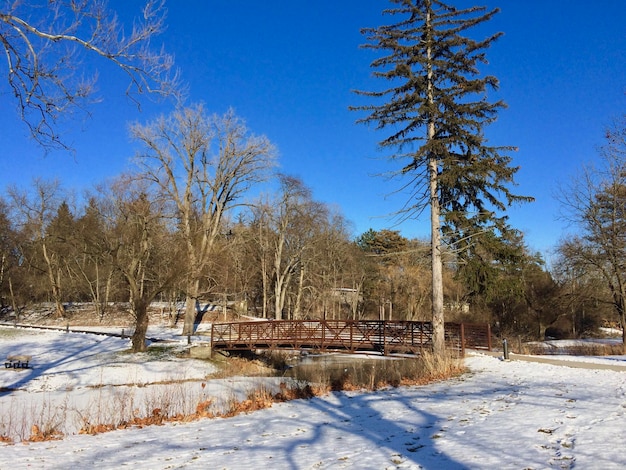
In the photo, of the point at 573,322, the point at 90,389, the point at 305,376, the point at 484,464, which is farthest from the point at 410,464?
the point at 573,322

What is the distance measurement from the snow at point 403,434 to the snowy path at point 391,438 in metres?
0.01

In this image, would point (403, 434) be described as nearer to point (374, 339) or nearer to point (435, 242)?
point (435, 242)

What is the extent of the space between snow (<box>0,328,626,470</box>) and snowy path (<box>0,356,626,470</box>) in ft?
A: 0.05

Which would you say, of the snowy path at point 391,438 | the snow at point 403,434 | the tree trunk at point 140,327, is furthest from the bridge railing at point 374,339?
the snowy path at point 391,438

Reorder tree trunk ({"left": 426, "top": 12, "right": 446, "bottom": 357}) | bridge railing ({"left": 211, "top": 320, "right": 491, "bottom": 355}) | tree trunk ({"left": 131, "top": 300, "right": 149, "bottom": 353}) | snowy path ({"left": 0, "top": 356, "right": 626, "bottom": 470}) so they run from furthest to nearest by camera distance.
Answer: tree trunk ({"left": 131, "top": 300, "right": 149, "bottom": 353}) → bridge railing ({"left": 211, "top": 320, "right": 491, "bottom": 355}) → tree trunk ({"left": 426, "top": 12, "right": 446, "bottom": 357}) → snowy path ({"left": 0, "top": 356, "right": 626, "bottom": 470})

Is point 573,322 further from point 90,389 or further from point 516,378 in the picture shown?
point 90,389

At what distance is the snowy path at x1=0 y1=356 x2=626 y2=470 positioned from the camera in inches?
A: 195

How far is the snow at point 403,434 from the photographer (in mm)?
5013

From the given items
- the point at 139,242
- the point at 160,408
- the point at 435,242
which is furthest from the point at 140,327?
the point at 435,242

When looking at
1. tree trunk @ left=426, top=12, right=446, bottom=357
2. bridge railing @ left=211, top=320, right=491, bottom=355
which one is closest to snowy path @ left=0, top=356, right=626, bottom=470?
tree trunk @ left=426, top=12, right=446, bottom=357

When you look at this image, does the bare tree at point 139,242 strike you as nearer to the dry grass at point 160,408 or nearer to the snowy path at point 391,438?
the dry grass at point 160,408

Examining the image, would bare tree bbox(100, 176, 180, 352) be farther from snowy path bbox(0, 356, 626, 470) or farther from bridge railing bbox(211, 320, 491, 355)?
snowy path bbox(0, 356, 626, 470)

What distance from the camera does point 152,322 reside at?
123ft

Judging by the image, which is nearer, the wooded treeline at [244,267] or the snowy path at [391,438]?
the snowy path at [391,438]
